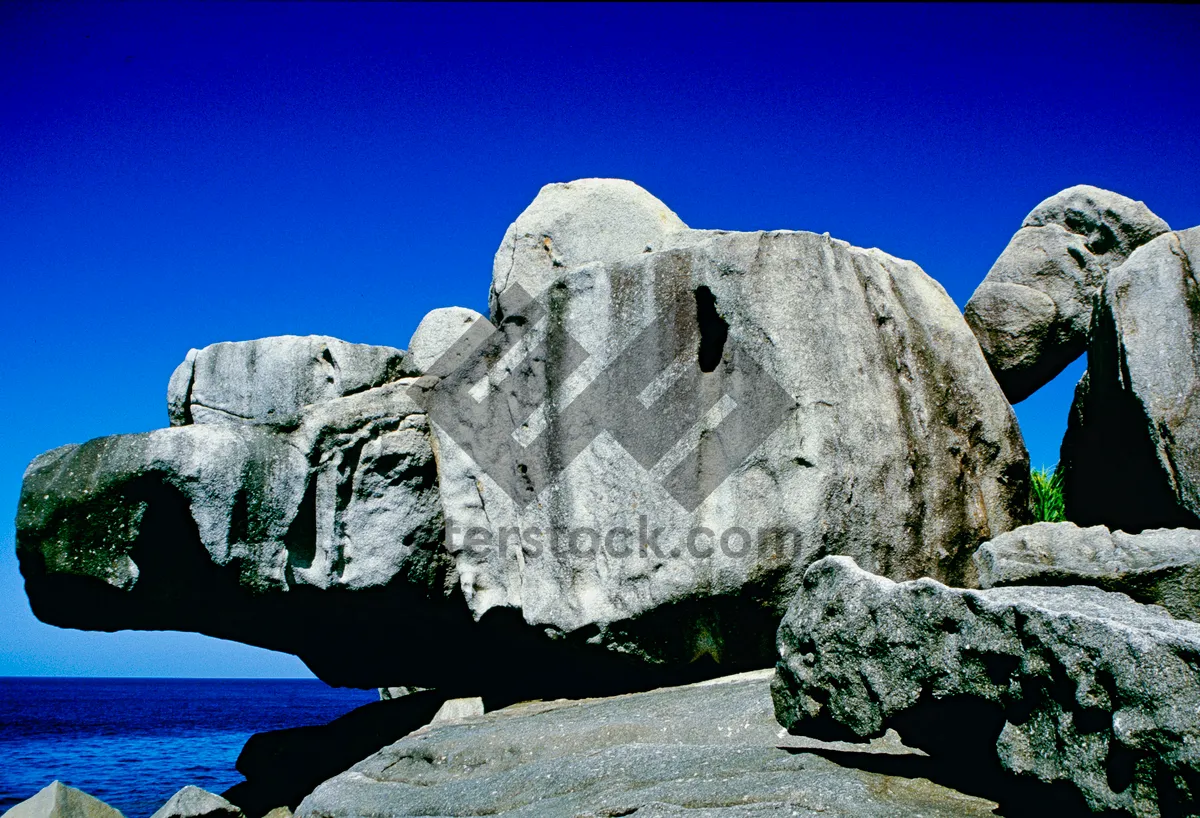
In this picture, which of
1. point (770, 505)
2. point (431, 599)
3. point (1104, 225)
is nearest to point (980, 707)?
point (770, 505)

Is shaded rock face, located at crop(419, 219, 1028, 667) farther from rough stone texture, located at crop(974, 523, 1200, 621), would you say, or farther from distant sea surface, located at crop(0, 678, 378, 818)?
distant sea surface, located at crop(0, 678, 378, 818)

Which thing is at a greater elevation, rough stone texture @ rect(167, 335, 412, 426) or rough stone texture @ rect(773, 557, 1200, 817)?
rough stone texture @ rect(167, 335, 412, 426)

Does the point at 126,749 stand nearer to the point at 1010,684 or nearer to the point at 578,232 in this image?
the point at 578,232

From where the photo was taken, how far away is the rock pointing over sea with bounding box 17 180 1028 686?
33.8 feet

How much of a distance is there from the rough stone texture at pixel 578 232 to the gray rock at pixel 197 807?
6643 mm

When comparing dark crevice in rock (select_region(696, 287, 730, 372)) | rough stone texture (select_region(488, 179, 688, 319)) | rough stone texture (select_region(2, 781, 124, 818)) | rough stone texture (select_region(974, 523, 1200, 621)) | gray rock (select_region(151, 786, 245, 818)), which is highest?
rough stone texture (select_region(488, 179, 688, 319))

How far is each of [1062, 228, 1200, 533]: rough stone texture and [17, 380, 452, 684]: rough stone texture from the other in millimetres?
7303

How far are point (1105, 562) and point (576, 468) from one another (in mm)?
5052

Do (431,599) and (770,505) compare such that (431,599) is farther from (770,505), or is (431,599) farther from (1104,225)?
(1104,225)

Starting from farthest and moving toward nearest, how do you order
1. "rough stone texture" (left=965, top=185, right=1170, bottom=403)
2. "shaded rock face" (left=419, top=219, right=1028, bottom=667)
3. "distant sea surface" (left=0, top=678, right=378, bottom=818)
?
"distant sea surface" (left=0, top=678, right=378, bottom=818) < "rough stone texture" (left=965, top=185, right=1170, bottom=403) < "shaded rock face" (left=419, top=219, right=1028, bottom=667)

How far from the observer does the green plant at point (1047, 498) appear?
42.0 feet

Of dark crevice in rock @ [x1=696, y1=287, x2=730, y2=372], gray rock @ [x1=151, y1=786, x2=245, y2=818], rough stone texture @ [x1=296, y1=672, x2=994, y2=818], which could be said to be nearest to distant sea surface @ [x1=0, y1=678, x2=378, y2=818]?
gray rock @ [x1=151, y1=786, x2=245, y2=818]
